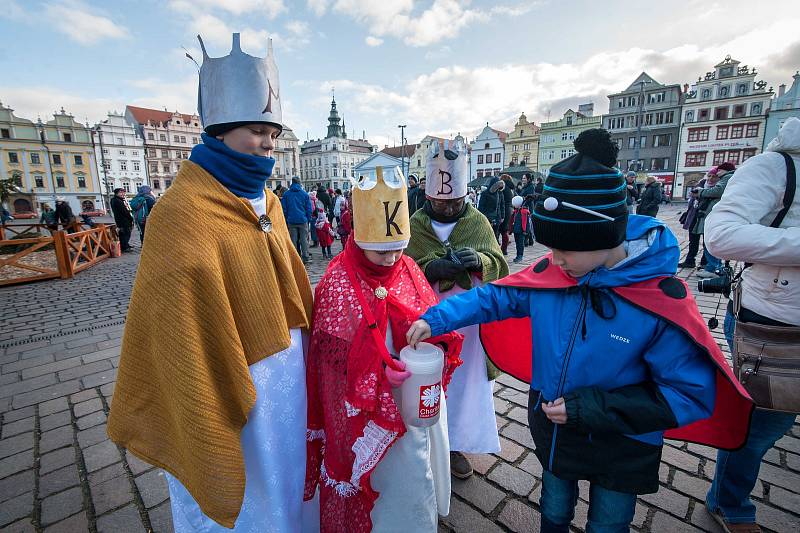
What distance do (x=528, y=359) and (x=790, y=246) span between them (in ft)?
4.15

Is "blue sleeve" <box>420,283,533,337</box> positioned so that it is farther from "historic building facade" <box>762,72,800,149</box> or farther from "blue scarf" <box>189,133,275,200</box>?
"historic building facade" <box>762,72,800,149</box>

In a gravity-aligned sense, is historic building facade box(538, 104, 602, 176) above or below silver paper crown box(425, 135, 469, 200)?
above

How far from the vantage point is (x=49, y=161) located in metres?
53.7

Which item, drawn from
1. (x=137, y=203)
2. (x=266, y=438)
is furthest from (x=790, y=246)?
(x=137, y=203)

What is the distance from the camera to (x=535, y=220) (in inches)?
60.9

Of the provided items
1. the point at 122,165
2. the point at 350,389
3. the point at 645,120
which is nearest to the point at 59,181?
the point at 122,165

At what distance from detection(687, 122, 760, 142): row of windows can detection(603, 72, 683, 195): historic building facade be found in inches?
69.4

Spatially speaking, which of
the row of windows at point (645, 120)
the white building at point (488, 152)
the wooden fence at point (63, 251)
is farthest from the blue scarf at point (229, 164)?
the white building at point (488, 152)

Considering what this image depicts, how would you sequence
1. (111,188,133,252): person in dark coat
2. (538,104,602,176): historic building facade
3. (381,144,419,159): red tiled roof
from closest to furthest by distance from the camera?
(111,188,133,252): person in dark coat, (538,104,602,176): historic building facade, (381,144,419,159): red tiled roof

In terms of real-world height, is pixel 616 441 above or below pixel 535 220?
below

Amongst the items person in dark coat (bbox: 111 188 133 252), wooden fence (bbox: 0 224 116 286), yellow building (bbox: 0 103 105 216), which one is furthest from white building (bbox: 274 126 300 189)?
wooden fence (bbox: 0 224 116 286)

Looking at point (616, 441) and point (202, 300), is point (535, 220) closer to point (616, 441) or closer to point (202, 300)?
point (616, 441)

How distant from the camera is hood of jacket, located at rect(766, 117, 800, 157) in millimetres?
1809

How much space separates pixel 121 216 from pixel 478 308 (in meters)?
15.4
